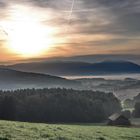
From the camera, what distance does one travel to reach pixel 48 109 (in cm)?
10594

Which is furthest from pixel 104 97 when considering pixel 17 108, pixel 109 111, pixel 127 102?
pixel 127 102

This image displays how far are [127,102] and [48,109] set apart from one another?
78577 mm

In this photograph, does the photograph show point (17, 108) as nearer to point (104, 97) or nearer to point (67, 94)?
point (67, 94)

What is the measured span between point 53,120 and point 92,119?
11748mm

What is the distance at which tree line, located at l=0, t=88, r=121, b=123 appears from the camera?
101062 millimetres

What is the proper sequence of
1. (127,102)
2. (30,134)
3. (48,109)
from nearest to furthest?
(30,134) → (48,109) → (127,102)

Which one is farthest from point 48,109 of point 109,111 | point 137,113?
point 137,113

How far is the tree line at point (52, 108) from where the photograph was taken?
332 feet

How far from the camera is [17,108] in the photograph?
338 ft

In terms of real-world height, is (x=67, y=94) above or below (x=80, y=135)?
above

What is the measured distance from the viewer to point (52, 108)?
10688cm

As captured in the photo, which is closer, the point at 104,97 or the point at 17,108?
the point at 17,108

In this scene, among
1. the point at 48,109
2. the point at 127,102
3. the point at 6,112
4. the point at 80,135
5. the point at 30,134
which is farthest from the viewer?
the point at 127,102

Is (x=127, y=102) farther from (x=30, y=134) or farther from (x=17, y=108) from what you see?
(x=30, y=134)
